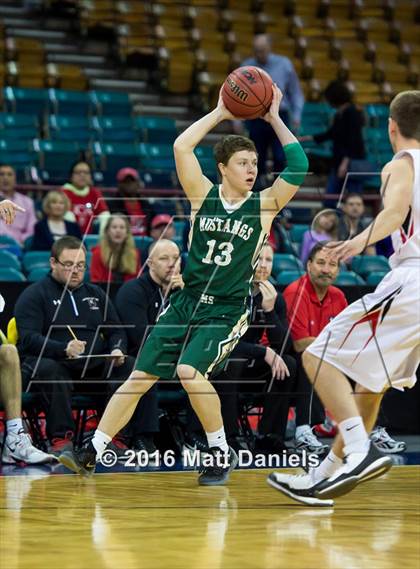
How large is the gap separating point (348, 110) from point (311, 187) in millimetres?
2559

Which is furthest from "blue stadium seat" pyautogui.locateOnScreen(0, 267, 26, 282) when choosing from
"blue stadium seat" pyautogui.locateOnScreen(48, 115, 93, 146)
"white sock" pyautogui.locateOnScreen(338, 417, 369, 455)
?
"blue stadium seat" pyautogui.locateOnScreen(48, 115, 93, 146)

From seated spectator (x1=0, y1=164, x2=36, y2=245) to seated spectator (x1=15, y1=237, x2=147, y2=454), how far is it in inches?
94.9

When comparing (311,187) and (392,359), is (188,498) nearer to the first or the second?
(392,359)

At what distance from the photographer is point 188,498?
19.4 feet

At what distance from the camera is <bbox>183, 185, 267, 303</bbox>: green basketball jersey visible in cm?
644

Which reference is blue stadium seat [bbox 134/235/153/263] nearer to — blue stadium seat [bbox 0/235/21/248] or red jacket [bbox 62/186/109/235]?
red jacket [bbox 62/186/109/235]

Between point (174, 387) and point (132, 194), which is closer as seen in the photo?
point (174, 387)

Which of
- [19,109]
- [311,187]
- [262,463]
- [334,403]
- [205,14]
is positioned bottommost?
[262,463]

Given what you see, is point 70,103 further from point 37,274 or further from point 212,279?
point 212,279

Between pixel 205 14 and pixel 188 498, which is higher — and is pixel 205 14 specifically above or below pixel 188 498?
above

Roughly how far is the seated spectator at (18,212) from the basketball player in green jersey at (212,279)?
424cm

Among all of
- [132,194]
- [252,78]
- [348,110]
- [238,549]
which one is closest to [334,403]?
[238,549]

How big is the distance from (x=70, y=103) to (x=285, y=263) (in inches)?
205

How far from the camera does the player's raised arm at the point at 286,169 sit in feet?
20.8
